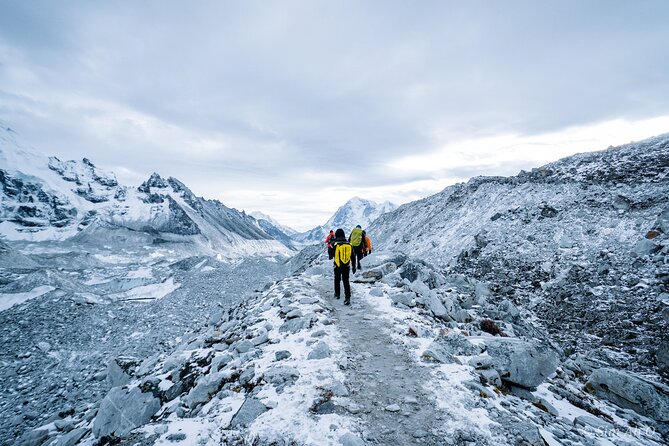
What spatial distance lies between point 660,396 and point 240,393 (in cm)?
890

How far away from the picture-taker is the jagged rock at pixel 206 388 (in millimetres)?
5699

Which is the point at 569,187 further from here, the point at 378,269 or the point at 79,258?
the point at 79,258

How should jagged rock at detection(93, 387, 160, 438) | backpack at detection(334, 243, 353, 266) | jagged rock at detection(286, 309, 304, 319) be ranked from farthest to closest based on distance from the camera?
backpack at detection(334, 243, 353, 266), jagged rock at detection(286, 309, 304, 319), jagged rock at detection(93, 387, 160, 438)

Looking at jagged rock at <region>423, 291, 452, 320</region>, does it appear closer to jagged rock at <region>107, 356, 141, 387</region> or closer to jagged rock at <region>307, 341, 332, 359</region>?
jagged rock at <region>307, 341, 332, 359</region>

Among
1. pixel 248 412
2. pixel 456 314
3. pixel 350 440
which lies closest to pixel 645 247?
pixel 456 314

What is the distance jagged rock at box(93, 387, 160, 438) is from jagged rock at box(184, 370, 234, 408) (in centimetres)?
114

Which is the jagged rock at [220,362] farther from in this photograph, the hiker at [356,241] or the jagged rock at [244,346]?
the hiker at [356,241]

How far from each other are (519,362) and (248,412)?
5478mm

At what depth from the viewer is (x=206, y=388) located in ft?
19.3

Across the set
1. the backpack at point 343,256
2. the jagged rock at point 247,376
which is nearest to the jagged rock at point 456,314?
the backpack at point 343,256

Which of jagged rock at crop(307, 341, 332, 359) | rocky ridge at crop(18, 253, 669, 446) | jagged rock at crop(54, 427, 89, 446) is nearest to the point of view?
rocky ridge at crop(18, 253, 669, 446)

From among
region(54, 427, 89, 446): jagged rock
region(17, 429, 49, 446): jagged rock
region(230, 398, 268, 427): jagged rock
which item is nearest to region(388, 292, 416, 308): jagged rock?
region(230, 398, 268, 427): jagged rock

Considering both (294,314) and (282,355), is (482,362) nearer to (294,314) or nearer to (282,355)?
(282,355)

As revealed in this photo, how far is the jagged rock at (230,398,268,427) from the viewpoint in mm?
4480
